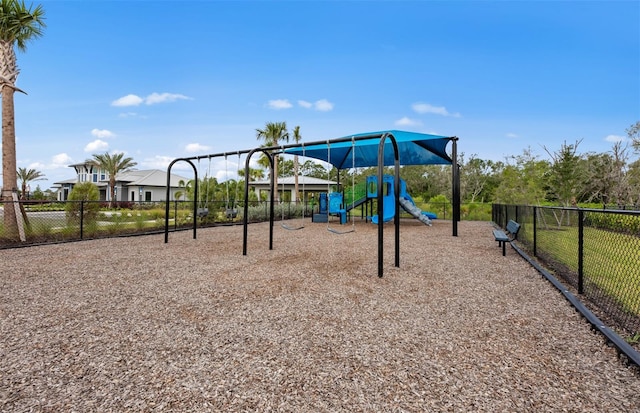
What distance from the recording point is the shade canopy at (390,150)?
37.1 ft

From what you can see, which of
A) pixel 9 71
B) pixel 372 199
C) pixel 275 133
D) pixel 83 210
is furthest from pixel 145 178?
pixel 372 199

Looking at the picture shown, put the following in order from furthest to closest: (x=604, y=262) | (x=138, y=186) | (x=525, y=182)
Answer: (x=138, y=186)
(x=525, y=182)
(x=604, y=262)

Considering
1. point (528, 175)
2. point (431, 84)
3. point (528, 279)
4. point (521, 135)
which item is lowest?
point (528, 279)

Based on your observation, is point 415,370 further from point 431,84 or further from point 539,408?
point 431,84

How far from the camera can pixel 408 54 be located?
13.5 meters

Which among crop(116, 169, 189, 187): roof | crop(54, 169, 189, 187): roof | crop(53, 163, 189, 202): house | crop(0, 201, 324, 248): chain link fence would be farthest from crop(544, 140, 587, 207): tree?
crop(116, 169, 189, 187): roof

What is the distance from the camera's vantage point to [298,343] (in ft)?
8.37

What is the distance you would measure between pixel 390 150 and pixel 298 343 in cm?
1248

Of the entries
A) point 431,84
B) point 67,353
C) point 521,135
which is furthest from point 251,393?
point 521,135

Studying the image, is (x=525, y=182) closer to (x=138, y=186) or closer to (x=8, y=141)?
(x=8, y=141)

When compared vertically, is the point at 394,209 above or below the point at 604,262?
above

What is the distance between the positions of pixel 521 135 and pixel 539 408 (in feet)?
79.6

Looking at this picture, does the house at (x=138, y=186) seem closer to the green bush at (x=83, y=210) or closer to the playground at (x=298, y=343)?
the green bush at (x=83, y=210)

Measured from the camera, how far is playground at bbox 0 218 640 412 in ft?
6.01
